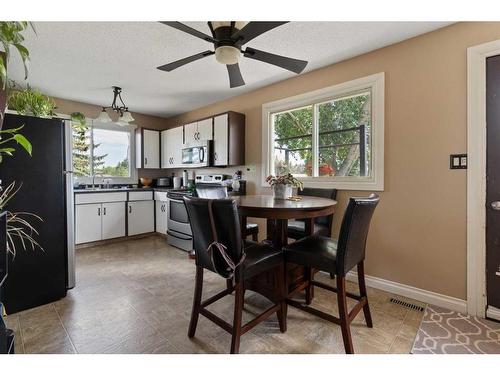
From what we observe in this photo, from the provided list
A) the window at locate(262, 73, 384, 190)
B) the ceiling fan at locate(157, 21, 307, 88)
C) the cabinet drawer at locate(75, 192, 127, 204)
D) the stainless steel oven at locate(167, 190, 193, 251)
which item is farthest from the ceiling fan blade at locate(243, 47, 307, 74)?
the cabinet drawer at locate(75, 192, 127, 204)

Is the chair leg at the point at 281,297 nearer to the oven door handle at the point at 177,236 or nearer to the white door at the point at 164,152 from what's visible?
the oven door handle at the point at 177,236

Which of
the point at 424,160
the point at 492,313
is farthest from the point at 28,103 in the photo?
the point at 492,313

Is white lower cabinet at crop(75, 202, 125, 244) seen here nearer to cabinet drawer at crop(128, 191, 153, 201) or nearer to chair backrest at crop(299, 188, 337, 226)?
cabinet drawer at crop(128, 191, 153, 201)

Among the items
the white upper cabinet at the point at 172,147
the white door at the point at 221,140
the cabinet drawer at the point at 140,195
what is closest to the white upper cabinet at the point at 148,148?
the white upper cabinet at the point at 172,147

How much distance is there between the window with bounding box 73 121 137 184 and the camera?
4.09 m

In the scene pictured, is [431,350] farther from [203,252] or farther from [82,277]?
[82,277]

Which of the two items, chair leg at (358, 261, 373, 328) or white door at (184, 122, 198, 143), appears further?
white door at (184, 122, 198, 143)

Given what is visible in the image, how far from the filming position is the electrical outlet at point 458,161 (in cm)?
189

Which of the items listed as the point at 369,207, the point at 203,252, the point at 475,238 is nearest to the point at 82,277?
the point at 203,252

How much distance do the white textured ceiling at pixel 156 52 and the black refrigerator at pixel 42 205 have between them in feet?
2.55

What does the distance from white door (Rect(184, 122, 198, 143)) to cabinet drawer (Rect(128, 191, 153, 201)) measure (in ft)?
3.89

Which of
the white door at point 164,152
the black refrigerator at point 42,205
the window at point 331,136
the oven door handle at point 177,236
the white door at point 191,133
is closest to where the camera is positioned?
the black refrigerator at point 42,205

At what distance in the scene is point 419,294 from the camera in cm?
211
